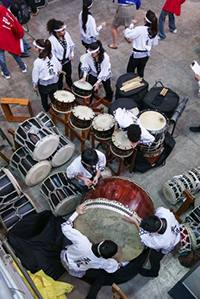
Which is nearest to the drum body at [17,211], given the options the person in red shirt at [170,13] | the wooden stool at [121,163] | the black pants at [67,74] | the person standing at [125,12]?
the wooden stool at [121,163]

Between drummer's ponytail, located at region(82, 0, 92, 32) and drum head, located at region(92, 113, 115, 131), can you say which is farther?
drummer's ponytail, located at region(82, 0, 92, 32)

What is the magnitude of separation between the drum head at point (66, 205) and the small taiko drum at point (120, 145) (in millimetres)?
759

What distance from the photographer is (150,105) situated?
4.08m

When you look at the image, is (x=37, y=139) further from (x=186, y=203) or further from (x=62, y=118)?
(x=186, y=203)

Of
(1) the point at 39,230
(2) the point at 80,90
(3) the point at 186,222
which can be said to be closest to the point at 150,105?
(2) the point at 80,90

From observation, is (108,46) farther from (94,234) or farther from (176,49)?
(94,234)

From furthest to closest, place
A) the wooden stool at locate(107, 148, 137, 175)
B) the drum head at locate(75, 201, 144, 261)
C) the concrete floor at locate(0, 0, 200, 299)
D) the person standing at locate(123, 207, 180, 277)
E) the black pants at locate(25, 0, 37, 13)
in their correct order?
the black pants at locate(25, 0, 37, 13) → the wooden stool at locate(107, 148, 137, 175) → the concrete floor at locate(0, 0, 200, 299) → the drum head at locate(75, 201, 144, 261) → the person standing at locate(123, 207, 180, 277)

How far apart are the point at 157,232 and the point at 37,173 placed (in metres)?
1.87

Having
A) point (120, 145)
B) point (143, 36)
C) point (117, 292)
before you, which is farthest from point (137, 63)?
point (117, 292)

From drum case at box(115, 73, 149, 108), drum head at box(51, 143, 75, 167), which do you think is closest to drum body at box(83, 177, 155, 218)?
drum head at box(51, 143, 75, 167)

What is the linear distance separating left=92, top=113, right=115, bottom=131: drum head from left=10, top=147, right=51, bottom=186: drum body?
849 mm

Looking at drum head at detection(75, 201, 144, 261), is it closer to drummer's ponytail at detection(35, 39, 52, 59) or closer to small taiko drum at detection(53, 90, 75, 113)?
small taiko drum at detection(53, 90, 75, 113)

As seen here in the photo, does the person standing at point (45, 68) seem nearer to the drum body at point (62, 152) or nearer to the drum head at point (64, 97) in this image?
the drum head at point (64, 97)

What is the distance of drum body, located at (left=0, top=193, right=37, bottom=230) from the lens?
3.37m
